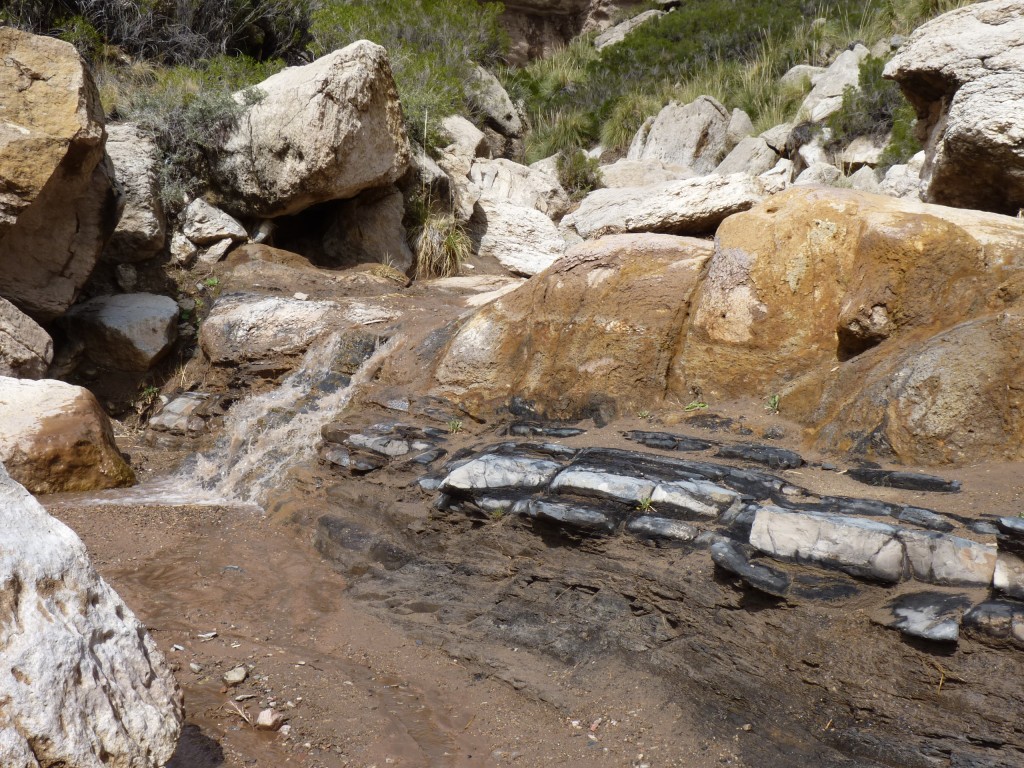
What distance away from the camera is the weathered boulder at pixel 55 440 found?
571 cm

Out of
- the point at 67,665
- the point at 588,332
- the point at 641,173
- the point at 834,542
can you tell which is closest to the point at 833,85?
the point at 641,173

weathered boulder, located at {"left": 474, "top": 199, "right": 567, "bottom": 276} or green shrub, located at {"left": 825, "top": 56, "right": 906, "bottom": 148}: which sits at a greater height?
green shrub, located at {"left": 825, "top": 56, "right": 906, "bottom": 148}

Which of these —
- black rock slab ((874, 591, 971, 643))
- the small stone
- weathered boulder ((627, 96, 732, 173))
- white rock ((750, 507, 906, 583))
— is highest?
weathered boulder ((627, 96, 732, 173))

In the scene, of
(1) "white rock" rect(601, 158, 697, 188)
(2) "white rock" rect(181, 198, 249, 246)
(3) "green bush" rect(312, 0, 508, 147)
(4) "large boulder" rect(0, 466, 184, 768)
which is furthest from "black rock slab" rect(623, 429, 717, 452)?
(1) "white rock" rect(601, 158, 697, 188)

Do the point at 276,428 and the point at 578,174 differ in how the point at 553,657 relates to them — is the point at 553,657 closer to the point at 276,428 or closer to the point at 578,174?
the point at 276,428

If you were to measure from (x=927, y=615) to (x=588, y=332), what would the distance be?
3201mm

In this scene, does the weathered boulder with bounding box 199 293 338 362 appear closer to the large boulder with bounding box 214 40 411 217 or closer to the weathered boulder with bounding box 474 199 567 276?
the large boulder with bounding box 214 40 411 217

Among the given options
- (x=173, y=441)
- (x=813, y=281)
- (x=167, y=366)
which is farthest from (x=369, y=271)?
(x=813, y=281)

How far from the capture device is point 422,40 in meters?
14.3

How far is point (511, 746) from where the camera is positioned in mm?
3107

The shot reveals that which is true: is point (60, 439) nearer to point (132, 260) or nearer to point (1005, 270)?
point (132, 260)

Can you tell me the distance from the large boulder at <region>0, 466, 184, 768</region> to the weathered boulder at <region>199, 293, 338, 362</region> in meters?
5.52

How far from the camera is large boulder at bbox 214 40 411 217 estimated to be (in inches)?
364

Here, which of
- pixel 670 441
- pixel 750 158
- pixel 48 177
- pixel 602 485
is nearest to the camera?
pixel 602 485
